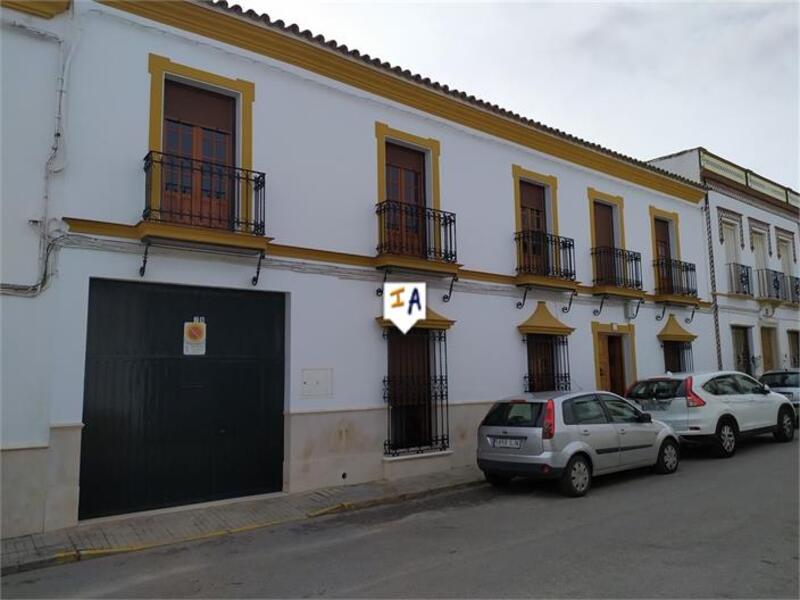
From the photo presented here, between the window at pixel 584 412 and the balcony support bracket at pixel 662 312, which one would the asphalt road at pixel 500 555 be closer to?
the window at pixel 584 412

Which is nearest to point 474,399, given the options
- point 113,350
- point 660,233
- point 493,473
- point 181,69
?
point 493,473

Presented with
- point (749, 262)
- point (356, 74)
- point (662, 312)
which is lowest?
point (662, 312)

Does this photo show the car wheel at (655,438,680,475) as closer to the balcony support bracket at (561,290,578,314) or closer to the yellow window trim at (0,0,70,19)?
the balcony support bracket at (561,290,578,314)

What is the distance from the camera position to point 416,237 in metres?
10.7

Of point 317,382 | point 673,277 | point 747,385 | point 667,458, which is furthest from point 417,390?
point 673,277

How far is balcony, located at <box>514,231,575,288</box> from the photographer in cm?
1209

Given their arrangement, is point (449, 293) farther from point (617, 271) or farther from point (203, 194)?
point (617, 271)

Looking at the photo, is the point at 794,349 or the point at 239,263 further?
the point at 794,349

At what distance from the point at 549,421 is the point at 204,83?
22.1 ft

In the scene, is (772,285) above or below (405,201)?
below

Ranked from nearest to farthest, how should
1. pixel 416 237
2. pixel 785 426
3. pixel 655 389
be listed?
pixel 416 237, pixel 655 389, pixel 785 426

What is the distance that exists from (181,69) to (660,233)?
12934 millimetres

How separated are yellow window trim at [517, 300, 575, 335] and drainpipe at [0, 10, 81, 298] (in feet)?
26.6

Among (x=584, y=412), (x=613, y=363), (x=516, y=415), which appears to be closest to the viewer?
(x=516, y=415)
